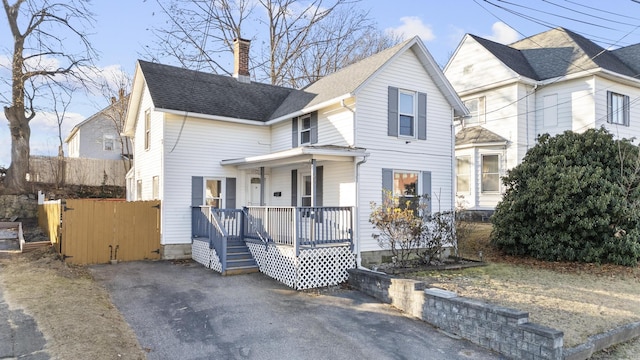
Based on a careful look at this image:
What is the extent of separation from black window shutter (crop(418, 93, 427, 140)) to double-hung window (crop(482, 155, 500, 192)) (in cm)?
696

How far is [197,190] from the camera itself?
1332 cm

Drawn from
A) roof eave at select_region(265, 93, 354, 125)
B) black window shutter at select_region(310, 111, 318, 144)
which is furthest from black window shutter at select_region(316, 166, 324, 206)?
roof eave at select_region(265, 93, 354, 125)

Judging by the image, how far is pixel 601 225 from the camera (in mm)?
10914

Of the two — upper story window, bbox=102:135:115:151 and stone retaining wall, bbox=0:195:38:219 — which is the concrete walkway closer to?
stone retaining wall, bbox=0:195:38:219

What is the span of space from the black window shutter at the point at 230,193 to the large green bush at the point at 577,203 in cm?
870

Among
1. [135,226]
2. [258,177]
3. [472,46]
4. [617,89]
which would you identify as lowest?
[135,226]

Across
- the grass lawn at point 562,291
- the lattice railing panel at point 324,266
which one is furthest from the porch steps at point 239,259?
the grass lawn at point 562,291

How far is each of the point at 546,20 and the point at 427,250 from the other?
7.89m

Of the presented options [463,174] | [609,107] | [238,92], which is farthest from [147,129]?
[609,107]

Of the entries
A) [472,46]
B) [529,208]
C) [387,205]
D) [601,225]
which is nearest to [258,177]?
[387,205]

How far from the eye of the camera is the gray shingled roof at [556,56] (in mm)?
17625

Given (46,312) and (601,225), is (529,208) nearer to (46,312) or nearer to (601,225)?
(601,225)

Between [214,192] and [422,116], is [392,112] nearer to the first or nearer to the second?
[422,116]

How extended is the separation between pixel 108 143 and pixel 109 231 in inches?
968
